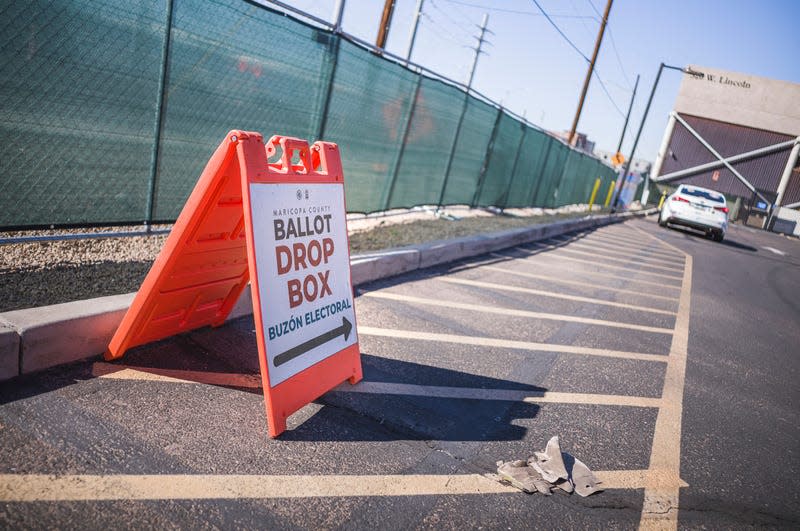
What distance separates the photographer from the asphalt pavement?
2.05m

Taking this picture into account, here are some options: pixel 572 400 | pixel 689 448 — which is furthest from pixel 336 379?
pixel 689 448

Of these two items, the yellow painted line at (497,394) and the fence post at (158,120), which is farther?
the fence post at (158,120)

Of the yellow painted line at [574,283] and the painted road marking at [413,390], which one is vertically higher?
the yellow painted line at [574,283]

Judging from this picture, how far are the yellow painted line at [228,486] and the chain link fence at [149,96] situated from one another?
2352mm

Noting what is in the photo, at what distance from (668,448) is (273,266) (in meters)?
2.60

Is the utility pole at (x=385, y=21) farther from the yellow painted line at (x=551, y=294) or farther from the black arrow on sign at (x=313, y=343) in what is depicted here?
the black arrow on sign at (x=313, y=343)

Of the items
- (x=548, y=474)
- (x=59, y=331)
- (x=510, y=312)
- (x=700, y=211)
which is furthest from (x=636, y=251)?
(x=59, y=331)

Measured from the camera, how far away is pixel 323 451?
2.46 metres

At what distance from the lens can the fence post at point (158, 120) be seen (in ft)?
12.8

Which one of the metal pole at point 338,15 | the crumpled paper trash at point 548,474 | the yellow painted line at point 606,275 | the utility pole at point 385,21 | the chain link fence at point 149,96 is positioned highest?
the utility pole at point 385,21

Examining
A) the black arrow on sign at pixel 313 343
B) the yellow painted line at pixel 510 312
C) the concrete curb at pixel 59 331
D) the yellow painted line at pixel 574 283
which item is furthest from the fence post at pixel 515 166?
the black arrow on sign at pixel 313 343

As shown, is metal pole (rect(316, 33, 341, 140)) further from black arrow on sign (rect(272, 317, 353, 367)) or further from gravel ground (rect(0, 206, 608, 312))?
black arrow on sign (rect(272, 317, 353, 367))

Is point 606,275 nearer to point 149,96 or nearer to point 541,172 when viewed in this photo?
point 149,96

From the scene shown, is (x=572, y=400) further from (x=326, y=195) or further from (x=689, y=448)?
(x=326, y=195)
